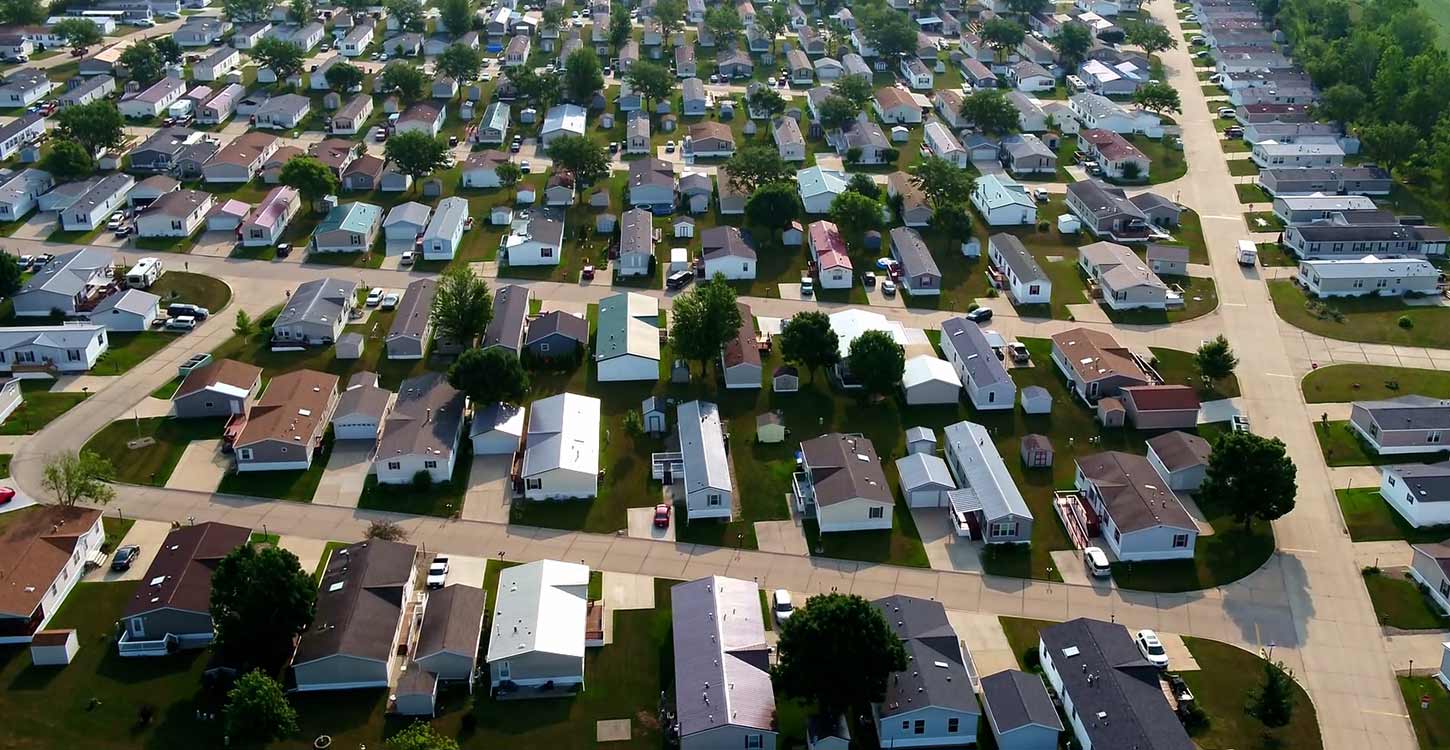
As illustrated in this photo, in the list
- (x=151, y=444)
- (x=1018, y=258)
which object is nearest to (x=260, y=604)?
(x=151, y=444)

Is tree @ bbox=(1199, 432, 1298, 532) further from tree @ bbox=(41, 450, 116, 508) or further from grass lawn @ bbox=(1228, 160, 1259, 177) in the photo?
grass lawn @ bbox=(1228, 160, 1259, 177)

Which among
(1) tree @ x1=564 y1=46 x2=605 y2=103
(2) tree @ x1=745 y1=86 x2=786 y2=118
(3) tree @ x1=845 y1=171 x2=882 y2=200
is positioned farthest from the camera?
(1) tree @ x1=564 y1=46 x2=605 y2=103

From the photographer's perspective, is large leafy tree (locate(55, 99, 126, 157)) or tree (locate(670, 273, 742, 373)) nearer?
tree (locate(670, 273, 742, 373))

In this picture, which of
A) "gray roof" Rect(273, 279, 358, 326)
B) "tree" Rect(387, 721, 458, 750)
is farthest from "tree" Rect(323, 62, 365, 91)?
"tree" Rect(387, 721, 458, 750)

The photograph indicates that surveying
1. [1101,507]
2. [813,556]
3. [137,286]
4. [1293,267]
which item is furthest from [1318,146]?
[137,286]

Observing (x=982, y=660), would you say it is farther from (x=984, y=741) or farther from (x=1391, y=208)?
(x=1391, y=208)

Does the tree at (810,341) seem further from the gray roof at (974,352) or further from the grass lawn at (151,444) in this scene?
the grass lawn at (151,444)
